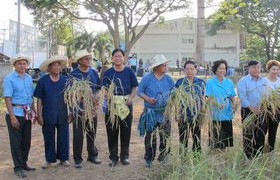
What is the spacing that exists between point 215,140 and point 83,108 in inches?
67.8

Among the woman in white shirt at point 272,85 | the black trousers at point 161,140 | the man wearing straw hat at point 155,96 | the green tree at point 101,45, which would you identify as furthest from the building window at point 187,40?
the black trousers at point 161,140

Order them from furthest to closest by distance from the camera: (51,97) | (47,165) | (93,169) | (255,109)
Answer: (47,165) < (93,169) < (51,97) < (255,109)

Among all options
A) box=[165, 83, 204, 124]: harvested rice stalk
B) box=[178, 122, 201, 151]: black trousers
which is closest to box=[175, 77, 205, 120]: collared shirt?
box=[165, 83, 204, 124]: harvested rice stalk

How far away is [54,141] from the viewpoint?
19.0ft

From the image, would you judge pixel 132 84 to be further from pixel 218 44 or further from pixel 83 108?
pixel 218 44

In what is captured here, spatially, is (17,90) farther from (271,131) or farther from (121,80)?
(271,131)

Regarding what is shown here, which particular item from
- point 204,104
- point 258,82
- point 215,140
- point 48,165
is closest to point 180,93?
point 204,104

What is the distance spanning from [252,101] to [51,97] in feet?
8.59

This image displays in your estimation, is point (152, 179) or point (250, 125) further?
point (250, 125)

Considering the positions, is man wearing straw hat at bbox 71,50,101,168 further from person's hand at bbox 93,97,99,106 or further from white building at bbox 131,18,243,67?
white building at bbox 131,18,243,67

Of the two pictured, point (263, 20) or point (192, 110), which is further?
point (263, 20)

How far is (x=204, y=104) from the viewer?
507 centimetres

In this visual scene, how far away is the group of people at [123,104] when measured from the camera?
544 cm

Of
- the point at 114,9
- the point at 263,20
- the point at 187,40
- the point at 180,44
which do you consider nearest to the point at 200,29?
the point at 114,9
